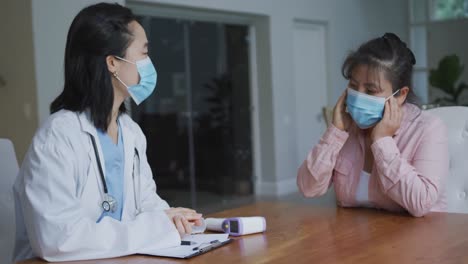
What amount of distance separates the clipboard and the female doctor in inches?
1.3

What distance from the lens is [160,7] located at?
595 cm

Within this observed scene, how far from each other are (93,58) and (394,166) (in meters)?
0.94

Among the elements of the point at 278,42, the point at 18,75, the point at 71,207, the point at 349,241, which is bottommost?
the point at 349,241

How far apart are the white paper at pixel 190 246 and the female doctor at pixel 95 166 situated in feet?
0.10

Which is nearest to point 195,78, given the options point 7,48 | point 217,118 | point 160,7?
point 217,118

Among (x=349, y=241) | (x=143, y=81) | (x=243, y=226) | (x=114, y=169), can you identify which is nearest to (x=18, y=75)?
(x=143, y=81)

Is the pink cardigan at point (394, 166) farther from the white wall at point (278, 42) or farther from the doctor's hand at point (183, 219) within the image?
the white wall at point (278, 42)

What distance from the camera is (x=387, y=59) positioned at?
1.92 meters

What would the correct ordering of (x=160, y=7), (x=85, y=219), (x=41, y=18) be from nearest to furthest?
(x=85, y=219)
(x=41, y=18)
(x=160, y=7)

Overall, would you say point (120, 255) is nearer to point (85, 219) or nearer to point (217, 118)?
point (85, 219)

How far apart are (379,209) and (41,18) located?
12.1 ft

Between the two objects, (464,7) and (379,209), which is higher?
(464,7)

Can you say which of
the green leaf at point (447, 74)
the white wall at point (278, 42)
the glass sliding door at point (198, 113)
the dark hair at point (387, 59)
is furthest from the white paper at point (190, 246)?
the green leaf at point (447, 74)

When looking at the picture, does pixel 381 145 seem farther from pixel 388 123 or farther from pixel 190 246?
pixel 190 246
